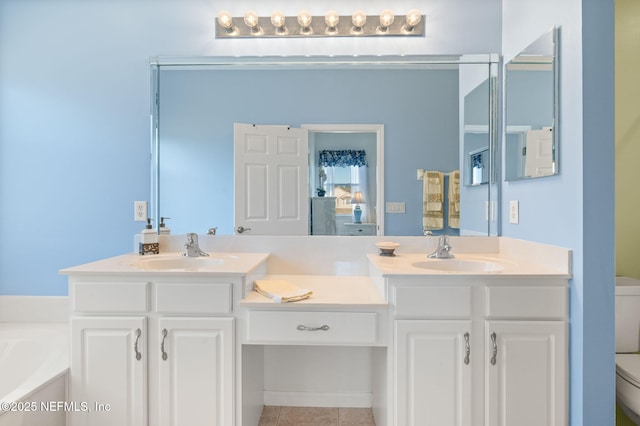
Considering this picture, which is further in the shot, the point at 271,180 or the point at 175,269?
the point at 271,180

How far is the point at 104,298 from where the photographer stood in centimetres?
150

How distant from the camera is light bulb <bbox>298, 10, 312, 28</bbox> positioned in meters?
1.98

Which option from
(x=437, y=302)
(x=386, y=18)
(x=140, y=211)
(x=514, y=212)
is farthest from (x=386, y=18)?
(x=140, y=211)

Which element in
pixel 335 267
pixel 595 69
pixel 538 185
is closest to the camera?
pixel 595 69

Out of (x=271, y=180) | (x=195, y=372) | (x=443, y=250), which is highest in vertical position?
(x=271, y=180)

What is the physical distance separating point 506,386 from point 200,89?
209cm

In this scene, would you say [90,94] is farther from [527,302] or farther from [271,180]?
[527,302]

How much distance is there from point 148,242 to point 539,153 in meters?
1.99

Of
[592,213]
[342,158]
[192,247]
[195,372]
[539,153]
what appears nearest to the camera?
[592,213]

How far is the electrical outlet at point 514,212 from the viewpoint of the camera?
1.86 m

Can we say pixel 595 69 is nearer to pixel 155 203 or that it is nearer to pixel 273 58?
pixel 273 58

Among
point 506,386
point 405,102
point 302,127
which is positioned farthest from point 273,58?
point 506,386

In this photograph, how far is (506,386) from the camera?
56.7 inches

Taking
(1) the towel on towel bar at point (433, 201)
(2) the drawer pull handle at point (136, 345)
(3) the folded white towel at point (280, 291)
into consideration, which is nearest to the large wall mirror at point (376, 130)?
(1) the towel on towel bar at point (433, 201)
